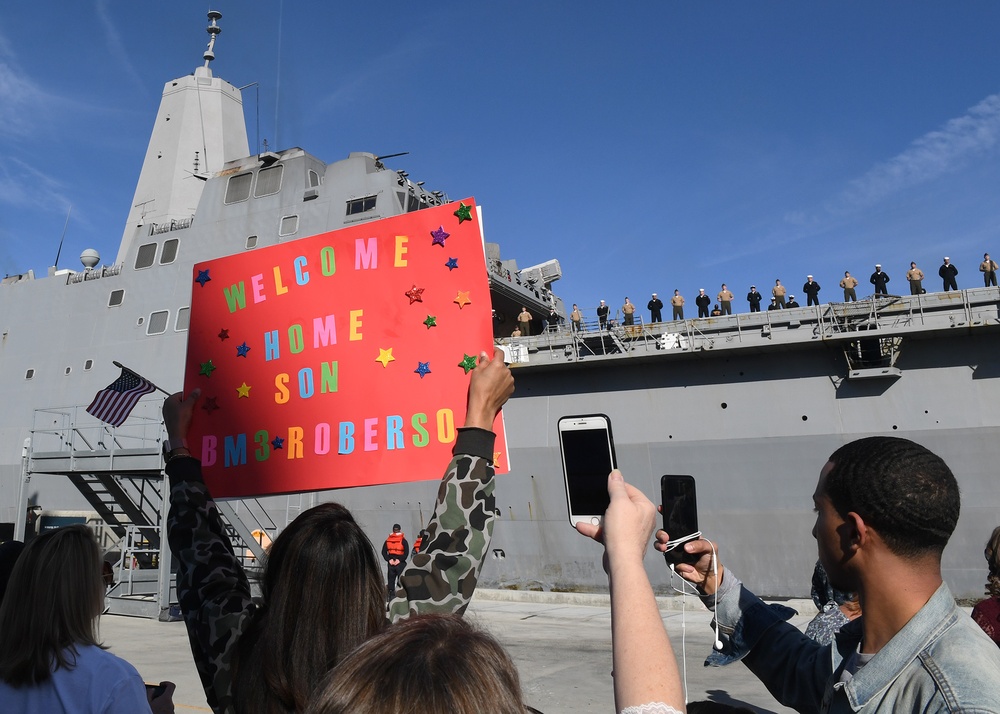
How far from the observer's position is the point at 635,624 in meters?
1.13

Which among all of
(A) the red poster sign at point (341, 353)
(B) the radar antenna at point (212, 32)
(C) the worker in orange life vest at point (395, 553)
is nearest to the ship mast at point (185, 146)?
(B) the radar antenna at point (212, 32)

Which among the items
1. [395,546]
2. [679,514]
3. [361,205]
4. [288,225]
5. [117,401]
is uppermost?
[361,205]

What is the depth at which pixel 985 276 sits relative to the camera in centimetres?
1372

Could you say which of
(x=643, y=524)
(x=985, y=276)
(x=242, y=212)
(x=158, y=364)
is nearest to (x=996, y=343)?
(x=985, y=276)

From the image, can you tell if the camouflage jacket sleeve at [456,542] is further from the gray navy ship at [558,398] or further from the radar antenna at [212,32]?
the radar antenna at [212,32]

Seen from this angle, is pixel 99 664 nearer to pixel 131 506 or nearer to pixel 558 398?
pixel 558 398

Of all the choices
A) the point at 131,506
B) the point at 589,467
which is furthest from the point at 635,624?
the point at 131,506

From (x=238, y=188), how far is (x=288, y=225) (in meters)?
2.25

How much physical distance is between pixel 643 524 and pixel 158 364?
18.1 m

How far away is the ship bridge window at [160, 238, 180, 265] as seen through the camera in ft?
59.3

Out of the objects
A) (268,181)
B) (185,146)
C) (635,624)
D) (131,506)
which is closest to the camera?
(635,624)

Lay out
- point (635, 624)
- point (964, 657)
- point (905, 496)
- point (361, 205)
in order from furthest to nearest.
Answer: point (361, 205) → point (905, 496) → point (964, 657) → point (635, 624)

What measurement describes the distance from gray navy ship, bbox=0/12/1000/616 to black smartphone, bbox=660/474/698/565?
1255 centimetres

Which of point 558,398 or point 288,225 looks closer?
point 558,398
